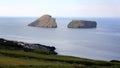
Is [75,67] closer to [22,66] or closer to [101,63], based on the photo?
[22,66]

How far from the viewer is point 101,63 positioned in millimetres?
43156

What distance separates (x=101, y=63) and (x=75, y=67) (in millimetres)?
11312

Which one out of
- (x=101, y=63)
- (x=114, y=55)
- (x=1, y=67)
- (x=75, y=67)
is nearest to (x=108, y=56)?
(x=114, y=55)

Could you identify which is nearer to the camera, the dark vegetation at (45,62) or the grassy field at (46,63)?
the grassy field at (46,63)

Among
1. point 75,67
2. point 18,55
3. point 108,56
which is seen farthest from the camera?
point 108,56

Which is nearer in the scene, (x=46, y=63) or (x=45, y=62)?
(x=46, y=63)

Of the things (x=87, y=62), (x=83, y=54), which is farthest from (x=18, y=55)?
(x=83, y=54)

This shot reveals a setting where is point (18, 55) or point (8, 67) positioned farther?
point (18, 55)

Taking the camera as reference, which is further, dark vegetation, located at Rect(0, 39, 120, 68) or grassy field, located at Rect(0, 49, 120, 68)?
dark vegetation, located at Rect(0, 39, 120, 68)

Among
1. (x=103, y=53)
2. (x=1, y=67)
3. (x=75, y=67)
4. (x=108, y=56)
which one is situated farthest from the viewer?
(x=103, y=53)

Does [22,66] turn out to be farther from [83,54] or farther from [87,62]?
[83,54]

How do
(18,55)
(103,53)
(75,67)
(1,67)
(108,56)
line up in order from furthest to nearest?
Answer: (103,53) → (108,56) → (18,55) → (75,67) → (1,67)

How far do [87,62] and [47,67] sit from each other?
11.5 meters

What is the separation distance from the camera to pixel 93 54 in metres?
82.1
